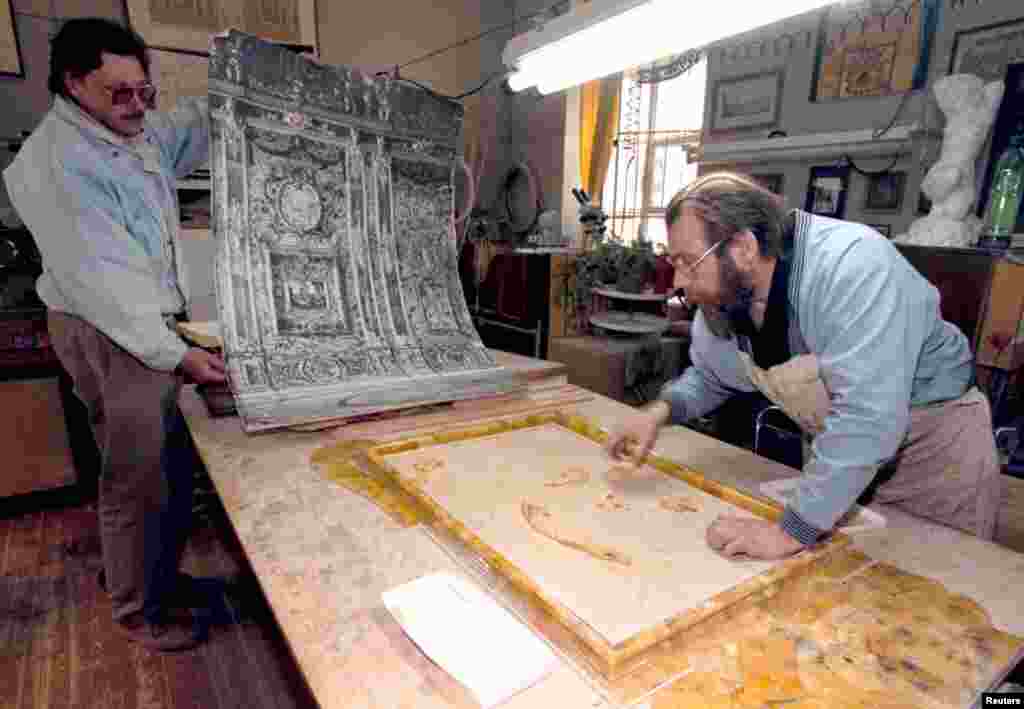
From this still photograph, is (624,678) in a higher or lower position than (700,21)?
lower

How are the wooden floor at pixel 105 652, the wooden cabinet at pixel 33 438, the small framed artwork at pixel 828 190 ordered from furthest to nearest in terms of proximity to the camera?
the small framed artwork at pixel 828 190
the wooden cabinet at pixel 33 438
the wooden floor at pixel 105 652

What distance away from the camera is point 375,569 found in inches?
32.3

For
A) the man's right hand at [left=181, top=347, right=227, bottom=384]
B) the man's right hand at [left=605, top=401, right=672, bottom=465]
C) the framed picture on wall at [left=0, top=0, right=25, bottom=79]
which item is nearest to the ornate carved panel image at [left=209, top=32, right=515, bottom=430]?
the man's right hand at [left=181, top=347, right=227, bottom=384]

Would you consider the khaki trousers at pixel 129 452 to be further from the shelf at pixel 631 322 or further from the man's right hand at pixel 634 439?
the shelf at pixel 631 322

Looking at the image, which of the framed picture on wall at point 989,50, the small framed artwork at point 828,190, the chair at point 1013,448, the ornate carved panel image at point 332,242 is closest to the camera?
the ornate carved panel image at point 332,242

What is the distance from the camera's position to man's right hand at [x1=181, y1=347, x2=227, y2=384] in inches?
51.6

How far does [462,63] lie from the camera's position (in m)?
4.02

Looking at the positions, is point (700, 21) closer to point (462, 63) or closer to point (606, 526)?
point (606, 526)

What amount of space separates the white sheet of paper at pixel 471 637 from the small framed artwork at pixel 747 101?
272 cm

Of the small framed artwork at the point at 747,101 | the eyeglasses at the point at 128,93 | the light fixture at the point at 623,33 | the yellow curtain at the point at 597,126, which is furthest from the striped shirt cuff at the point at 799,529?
the yellow curtain at the point at 597,126

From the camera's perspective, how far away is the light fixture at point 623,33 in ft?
3.00

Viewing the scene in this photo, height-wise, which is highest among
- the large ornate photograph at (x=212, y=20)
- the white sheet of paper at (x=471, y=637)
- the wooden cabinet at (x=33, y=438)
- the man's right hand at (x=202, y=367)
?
the large ornate photograph at (x=212, y=20)

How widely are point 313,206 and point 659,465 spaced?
43.6 inches

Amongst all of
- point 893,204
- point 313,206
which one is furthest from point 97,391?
point 893,204
